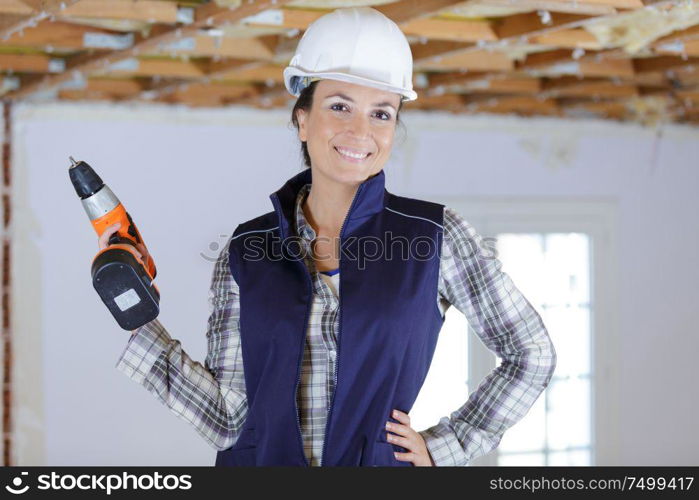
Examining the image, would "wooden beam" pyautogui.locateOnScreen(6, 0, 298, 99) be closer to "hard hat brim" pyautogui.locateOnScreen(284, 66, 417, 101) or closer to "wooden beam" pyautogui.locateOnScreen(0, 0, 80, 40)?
"wooden beam" pyautogui.locateOnScreen(0, 0, 80, 40)

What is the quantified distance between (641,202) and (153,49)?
3.68 metres

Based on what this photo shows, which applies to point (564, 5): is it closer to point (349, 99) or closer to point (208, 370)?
point (349, 99)

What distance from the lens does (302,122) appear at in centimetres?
171

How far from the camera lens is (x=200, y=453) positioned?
15.8 feet

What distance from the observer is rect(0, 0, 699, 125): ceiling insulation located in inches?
101

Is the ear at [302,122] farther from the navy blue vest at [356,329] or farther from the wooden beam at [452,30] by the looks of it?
the wooden beam at [452,30]

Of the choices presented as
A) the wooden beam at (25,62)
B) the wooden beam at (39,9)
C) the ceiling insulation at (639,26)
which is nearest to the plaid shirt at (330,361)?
the wooden beam at (39,9)

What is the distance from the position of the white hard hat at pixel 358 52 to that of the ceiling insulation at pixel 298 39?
0.74 metres

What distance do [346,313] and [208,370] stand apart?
331mm

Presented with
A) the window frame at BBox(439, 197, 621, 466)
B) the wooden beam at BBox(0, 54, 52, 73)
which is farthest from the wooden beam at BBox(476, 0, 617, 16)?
the window frame at BBox(439, 197, 621, 466)

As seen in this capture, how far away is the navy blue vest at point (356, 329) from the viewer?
5.12ft

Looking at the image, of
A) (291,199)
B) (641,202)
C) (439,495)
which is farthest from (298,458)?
(641,202)

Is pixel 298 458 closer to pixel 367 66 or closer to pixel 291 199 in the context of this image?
pixel 291 199

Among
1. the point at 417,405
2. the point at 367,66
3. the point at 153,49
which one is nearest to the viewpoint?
the point at 367,66
